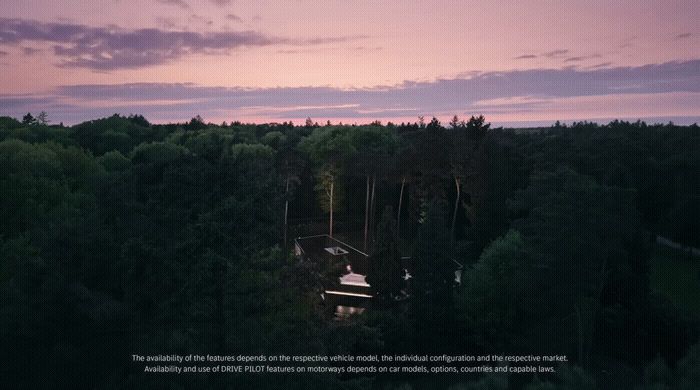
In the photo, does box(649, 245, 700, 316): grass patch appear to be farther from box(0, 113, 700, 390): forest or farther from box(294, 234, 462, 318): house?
box(294, 234, 462, 318): house

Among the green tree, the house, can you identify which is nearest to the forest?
the green tree

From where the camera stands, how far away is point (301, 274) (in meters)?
12.8

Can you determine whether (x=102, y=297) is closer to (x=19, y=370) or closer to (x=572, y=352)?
(x=19, y=370)

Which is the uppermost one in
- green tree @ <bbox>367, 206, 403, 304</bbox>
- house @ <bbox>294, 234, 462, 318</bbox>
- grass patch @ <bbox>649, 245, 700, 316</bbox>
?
green tree @ <bbox>367, 206, 403, 304</bbox>

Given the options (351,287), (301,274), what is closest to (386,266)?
(351,287)

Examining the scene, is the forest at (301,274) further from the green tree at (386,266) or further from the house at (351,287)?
the house at (351,287)

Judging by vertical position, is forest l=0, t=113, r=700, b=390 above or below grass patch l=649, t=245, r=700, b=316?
above

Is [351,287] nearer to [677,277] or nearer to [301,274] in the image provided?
[301,274]

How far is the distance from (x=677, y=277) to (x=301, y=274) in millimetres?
31978

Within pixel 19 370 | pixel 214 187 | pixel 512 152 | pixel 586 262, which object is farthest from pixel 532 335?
pixel 512 152

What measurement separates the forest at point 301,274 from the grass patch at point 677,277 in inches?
14.8

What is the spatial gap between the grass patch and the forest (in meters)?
0.38

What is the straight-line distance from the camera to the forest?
40.1ft

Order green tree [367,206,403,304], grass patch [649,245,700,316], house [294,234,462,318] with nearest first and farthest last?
green tree [367,206,403,304] < house [294,234,462,318] < grass patch [649,245,700,316]
